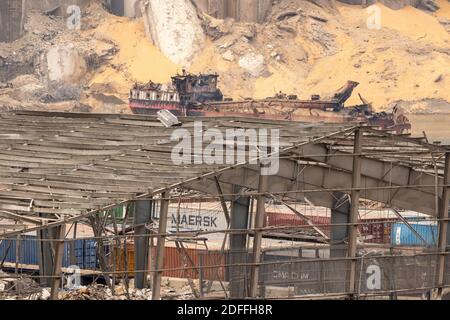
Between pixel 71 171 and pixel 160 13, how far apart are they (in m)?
129

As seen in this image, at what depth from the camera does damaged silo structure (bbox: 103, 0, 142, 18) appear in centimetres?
16650

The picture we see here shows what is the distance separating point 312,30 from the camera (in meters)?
162

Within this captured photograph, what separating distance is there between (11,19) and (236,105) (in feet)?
103

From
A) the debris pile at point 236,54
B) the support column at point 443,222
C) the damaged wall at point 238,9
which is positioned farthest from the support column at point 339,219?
the damaged wall at point 238,9

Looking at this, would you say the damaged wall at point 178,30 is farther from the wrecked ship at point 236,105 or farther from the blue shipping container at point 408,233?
the blue shipping container at point 408,233

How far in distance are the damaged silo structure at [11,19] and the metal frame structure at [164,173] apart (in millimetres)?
119565

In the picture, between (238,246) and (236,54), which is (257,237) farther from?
(236,54)

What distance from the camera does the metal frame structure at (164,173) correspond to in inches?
1196

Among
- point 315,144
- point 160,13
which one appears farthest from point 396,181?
point 160,13
